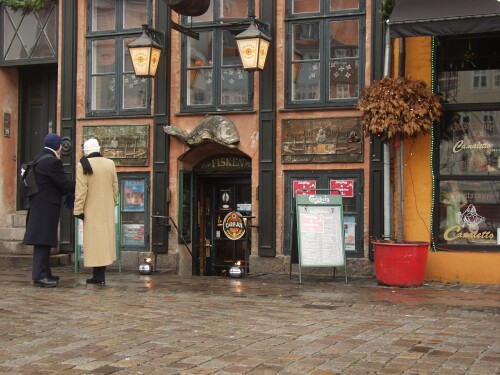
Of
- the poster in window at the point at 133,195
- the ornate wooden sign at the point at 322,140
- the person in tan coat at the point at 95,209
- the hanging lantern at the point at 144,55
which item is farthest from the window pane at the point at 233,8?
the person in tan coat at the point at 95,209

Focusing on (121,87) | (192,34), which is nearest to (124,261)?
(121,87)

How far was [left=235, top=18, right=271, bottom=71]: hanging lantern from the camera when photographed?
11570 millimetres

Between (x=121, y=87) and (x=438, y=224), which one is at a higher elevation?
(x=121, y=87)

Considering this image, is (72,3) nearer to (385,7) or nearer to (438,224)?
(385,7)

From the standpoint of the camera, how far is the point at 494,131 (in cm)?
1120

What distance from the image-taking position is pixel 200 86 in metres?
12.8

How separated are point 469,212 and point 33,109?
766cm

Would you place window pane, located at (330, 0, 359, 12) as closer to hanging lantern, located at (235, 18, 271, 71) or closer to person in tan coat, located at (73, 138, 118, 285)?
hanging lantern, located at (235, 18, 271, 71)

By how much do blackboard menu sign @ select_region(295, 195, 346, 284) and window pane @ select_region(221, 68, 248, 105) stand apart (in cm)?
228

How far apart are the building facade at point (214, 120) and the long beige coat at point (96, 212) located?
249 centimetres

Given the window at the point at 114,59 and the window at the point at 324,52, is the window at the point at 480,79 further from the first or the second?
the window at the point at 114,59

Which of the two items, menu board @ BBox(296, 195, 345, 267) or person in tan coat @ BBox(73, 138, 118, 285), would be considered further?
menu board @ BBox(296, 195, 345, 267)

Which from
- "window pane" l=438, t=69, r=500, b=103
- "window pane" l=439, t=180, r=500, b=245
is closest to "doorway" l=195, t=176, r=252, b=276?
"window pane" l=439, t=180, r=500, b=245

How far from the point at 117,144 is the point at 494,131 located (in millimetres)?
5716
